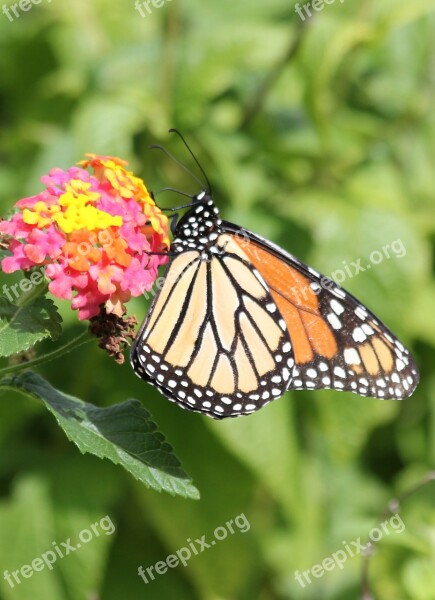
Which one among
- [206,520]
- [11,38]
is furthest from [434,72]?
[206,520]

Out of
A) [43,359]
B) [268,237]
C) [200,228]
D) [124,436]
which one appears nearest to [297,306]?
[200,228]

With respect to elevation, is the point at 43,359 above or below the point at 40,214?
below

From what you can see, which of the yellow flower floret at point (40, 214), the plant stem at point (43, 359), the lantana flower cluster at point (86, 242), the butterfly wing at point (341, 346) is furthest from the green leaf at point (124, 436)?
the butterfly wing at point (341, 346)

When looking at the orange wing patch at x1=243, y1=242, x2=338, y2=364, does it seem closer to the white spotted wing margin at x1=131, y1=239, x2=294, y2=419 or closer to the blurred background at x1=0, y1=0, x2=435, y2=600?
the white spotted wing margin at x1=131, y1=239, x2=294, y2=419

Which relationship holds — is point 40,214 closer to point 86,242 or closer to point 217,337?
point 86,242

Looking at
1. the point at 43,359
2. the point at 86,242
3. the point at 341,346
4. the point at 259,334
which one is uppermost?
the point at 86,242

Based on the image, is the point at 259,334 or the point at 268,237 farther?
the point at 268,237

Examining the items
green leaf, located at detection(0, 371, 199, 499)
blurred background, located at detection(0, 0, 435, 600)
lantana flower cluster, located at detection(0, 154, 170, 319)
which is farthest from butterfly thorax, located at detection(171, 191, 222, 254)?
blurred background, located at detection(0, 0, 435, 600)
